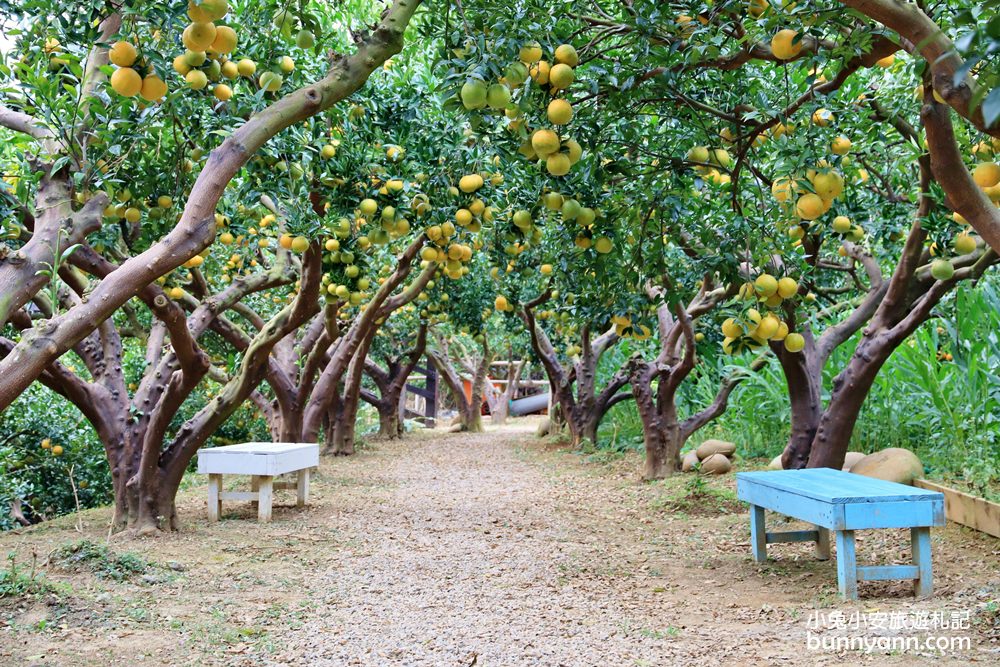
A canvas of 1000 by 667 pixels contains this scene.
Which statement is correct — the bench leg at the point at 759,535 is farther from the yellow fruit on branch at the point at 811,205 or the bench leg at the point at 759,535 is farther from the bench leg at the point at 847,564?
the yellow fruit on branch at the point at 811,205

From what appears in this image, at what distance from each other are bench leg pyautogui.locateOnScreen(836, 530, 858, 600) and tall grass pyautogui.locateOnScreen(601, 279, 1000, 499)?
2023 mm

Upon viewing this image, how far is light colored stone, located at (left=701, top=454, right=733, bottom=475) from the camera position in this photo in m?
8.77

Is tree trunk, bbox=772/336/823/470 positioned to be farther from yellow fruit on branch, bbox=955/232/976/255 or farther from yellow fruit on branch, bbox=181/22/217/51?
yellow fruit on branch, bbox=181/22/217/51

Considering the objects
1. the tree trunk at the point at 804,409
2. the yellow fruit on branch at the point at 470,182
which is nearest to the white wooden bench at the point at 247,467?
the yellow fruit on branch at the point at 470,182

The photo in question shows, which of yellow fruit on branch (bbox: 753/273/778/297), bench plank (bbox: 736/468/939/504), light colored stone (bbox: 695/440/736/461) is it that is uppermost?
yellow fruit on branch (bbox: 753/273/778/297)

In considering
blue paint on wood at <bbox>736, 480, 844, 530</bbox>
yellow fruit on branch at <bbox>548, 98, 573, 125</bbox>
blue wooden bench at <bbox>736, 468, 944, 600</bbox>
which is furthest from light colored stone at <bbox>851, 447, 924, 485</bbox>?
yellow fruit on branch at <bbox>548, 98, 573, 125</bbox>

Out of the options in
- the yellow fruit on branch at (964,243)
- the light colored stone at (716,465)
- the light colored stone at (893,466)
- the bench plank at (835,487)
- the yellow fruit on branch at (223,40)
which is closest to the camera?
the yellow fruit on branch at (223,40)

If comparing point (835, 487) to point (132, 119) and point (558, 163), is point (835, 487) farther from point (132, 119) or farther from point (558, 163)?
point (132, 119)

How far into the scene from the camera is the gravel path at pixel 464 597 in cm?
360

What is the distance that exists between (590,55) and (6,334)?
5918mm

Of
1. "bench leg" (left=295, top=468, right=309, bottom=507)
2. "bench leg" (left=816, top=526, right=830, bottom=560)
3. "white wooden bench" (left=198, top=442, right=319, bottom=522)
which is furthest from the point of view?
"bench leg" (left=295, top=468, right=309, bottom=507)

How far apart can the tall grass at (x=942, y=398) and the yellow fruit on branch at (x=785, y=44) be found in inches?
147

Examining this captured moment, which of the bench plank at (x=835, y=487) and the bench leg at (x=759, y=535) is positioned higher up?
the bench plank at (x=835, y=487)

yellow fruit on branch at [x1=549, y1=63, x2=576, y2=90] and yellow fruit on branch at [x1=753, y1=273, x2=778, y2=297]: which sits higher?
yellow fruit on branch at [x1=549, y1=63, x2=576, y2=90]
